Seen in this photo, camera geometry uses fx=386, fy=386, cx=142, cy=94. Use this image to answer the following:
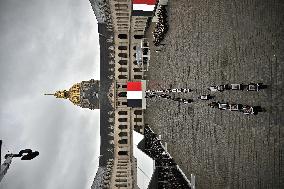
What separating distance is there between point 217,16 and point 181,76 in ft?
32.6

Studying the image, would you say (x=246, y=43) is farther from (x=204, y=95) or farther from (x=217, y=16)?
(x=204, y=95)

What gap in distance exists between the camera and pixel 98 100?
7219 cm

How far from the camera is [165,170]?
32094 mm

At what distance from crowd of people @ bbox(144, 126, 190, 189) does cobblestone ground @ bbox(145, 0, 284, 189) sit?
781 millimetres

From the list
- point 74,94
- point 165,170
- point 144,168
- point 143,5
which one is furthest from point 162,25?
point 74,94

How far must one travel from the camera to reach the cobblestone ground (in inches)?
640

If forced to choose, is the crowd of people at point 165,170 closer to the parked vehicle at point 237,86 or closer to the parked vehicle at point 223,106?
the parked vehicle at point 223,106

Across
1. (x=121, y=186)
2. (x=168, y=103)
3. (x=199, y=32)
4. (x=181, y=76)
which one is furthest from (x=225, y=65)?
(x=121, y=186)

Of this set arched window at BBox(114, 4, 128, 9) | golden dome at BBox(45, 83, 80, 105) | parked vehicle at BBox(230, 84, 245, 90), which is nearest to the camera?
parked vehicle at BBox(230, 84, 245, 90)

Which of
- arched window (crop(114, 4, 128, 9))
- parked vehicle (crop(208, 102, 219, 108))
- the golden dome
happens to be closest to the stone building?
arched window (crop(114, 4, 128, 9))

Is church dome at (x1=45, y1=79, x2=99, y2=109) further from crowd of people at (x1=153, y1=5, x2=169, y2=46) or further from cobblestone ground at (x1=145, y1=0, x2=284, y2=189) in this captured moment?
cobblestone ground at (x1=145, y1=0, x2=284, y2=189)

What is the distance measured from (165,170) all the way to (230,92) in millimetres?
13062

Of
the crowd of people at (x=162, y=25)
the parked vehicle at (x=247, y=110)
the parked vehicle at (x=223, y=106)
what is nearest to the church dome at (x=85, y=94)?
the crowd of people at (x=162, y=25)

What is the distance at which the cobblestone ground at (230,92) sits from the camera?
53.4ft
